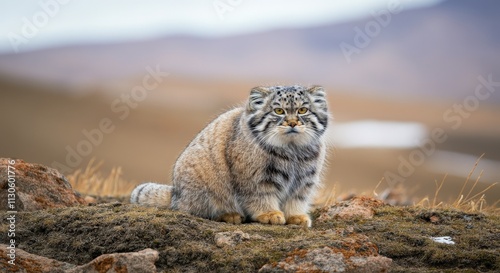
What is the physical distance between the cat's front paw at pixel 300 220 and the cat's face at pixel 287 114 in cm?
94

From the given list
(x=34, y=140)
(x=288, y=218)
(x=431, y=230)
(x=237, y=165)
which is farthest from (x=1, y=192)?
(x=34, y=140)

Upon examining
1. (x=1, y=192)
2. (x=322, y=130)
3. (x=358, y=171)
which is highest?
(x=322, y=130)

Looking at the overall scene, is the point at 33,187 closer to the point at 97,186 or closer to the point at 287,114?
the point at 287,114

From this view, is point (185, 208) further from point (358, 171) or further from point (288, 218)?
point (358, 171)

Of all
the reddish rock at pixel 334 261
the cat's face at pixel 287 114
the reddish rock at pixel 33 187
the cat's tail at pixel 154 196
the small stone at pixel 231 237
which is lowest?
the reddish rock at pixel 334 261

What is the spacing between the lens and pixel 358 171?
37938 mm

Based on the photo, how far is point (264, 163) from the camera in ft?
27.8

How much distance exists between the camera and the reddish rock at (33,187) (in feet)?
28.1

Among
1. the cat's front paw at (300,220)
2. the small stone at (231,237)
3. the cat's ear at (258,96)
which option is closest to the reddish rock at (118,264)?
the small stone at (231,237)

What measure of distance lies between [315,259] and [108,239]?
7.44 ft

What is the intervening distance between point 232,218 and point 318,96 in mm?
1918

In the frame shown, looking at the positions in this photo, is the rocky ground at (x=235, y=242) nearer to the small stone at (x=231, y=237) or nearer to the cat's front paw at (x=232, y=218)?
the small stone at (x=231, y=237)

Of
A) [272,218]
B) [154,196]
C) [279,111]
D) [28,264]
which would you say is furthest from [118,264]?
[154,196]

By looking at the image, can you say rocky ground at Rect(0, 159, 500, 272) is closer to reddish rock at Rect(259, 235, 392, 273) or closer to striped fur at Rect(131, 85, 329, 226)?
reddish rock at Rect(259, 235, 392, 273)
